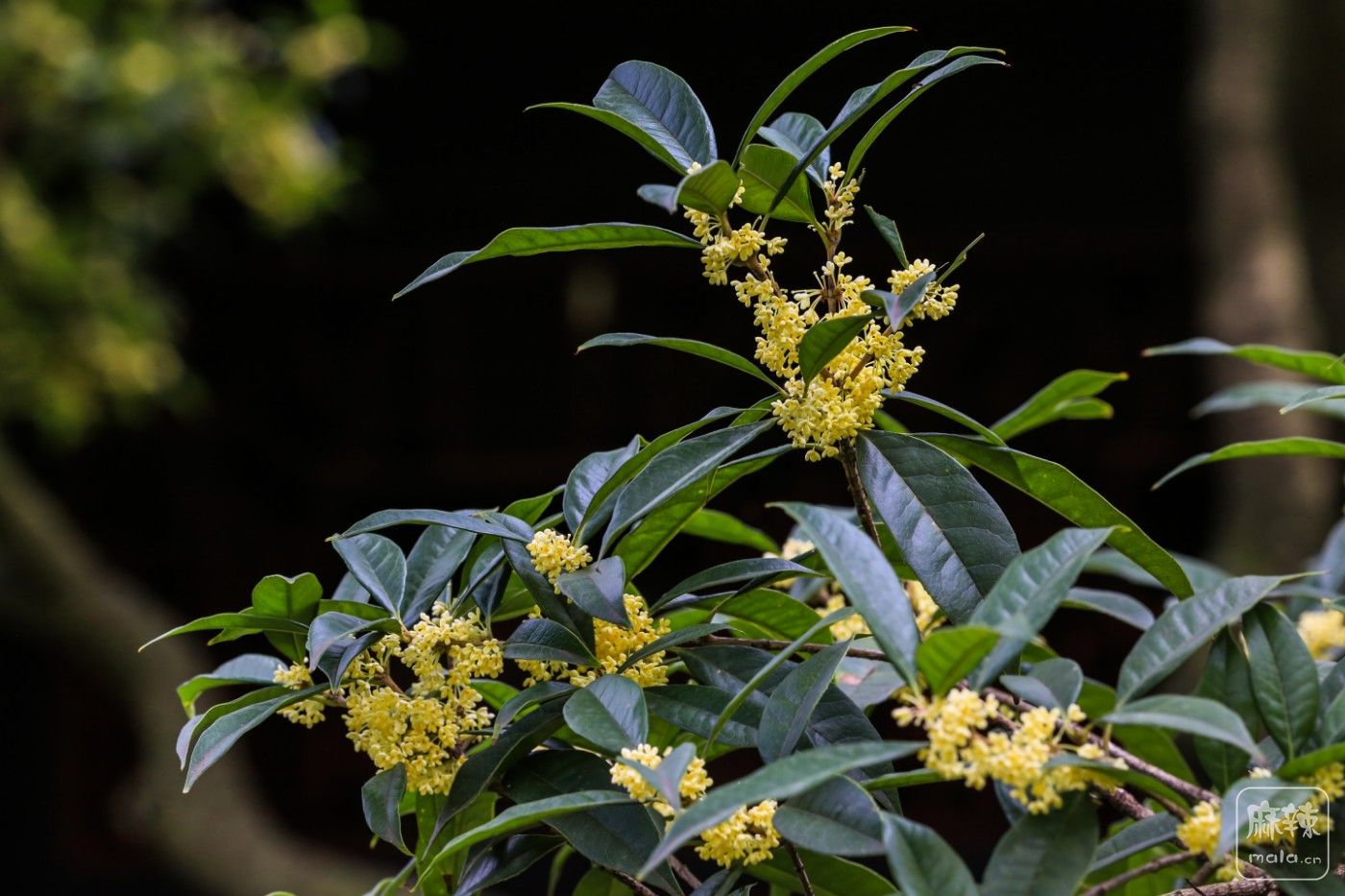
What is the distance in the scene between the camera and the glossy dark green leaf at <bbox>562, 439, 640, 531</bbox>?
2.13 feet

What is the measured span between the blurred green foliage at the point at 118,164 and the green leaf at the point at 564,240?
7.77ft

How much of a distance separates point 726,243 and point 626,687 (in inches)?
8.4

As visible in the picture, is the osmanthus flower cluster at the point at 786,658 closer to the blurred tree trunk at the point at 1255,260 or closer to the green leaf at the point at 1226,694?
the green leaf at the point at 1226,694

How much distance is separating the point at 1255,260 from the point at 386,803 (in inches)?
76.2

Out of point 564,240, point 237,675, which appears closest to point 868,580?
point 564,240

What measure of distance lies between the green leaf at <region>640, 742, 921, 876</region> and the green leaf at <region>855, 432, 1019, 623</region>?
0.14m

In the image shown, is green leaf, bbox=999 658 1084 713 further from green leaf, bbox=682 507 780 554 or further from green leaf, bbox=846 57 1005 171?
green leaf, bbox=682 507 780 554

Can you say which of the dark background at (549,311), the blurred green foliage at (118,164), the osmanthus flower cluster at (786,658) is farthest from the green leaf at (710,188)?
the blurred green foliage at (118,164)

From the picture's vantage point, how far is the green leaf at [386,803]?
0.62m

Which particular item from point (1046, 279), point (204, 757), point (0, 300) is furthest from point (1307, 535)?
point (0, 300)

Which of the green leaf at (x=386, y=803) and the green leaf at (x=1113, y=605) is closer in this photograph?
the green leaf at (x=386, y=803)

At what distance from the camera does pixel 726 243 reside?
0.61 metres

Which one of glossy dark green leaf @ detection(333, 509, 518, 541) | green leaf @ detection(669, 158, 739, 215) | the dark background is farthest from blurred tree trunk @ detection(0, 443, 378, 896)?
green leaf @ detection(669, 158, 739, 215)

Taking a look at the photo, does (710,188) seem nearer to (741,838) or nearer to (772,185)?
(772,185)
